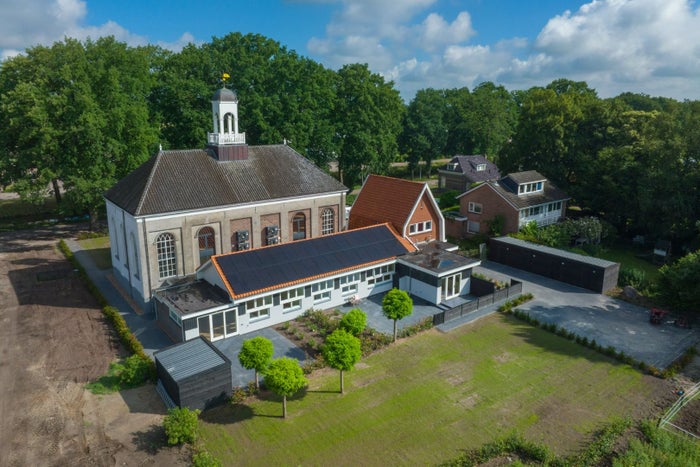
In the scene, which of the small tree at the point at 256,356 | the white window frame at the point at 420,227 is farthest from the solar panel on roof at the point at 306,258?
the small tree at the point at 256,356

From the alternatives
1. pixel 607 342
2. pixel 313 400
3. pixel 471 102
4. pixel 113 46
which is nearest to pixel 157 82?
pixel 113 46

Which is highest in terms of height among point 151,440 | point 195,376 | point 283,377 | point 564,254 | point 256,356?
point 564,254

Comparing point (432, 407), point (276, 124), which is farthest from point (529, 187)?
point (432, 407)

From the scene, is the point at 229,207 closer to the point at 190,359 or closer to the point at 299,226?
the point at 299,226

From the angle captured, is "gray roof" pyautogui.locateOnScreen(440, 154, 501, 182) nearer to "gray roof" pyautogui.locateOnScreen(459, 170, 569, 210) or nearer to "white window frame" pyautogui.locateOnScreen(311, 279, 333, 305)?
"gray roof" pyautogui.locateOnScreen(459, 170, 569, 210)

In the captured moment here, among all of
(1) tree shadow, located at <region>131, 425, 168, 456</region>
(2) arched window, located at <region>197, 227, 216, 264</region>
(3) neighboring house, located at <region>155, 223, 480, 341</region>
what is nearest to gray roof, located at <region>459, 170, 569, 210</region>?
(3) neighboring house, located at <region>155, 223, 480, 341</region>

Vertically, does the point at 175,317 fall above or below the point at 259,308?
above

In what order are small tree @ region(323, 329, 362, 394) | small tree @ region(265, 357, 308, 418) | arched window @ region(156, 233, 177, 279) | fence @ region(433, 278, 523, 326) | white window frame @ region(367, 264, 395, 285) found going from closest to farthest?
small tree @ region(265, 357, 308, 418), small tree @ region(323, 329, 362, 394), fence @ region(433, 278, 523, 326), arched window @ region(156, 233, 177, 279), white window frame @ region(367, 264, 395, 285)
